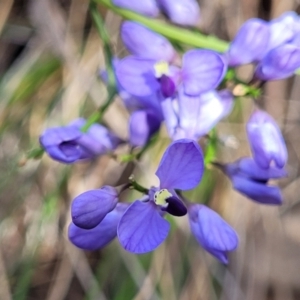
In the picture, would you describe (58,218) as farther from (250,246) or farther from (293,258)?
(293,258)

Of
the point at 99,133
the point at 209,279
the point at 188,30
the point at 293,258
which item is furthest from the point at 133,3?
the point at 293,258

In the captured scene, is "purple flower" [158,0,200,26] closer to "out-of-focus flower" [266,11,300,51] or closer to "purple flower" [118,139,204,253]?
"out-of-focus flower" [266,11,300,51]

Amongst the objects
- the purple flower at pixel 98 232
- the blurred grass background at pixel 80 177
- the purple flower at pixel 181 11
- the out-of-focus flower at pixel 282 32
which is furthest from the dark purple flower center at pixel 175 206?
the blurred grass background at pixel 80 177

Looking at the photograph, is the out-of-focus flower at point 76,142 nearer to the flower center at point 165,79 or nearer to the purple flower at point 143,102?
the purple flower at point 143,102

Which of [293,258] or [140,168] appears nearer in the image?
[140,168]

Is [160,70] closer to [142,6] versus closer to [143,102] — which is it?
[143,102]

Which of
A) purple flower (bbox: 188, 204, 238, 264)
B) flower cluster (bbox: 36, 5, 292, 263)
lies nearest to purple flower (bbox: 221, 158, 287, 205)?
flower cluster (bbox: 36, 5, 292, 263)
